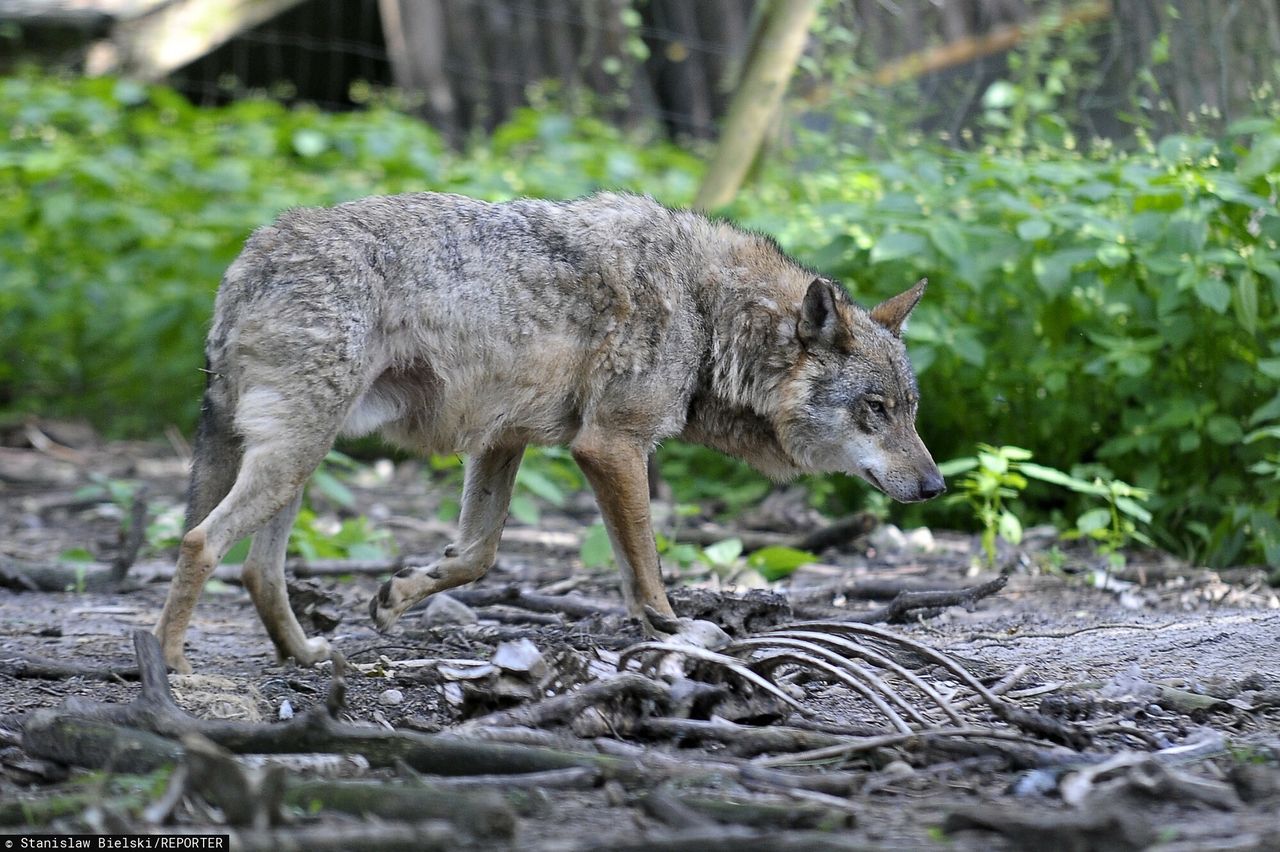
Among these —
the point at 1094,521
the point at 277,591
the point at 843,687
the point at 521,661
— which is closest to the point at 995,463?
the point at 1094,521

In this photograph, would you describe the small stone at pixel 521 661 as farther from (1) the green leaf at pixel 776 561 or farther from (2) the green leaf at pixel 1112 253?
(2) the green leaf at pixel 1112 253

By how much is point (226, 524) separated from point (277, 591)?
1.81 feet

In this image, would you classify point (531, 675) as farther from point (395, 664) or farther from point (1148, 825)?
point (1148, 825)

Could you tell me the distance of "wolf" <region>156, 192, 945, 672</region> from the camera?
461 cm

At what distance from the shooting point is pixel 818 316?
5.50 metres

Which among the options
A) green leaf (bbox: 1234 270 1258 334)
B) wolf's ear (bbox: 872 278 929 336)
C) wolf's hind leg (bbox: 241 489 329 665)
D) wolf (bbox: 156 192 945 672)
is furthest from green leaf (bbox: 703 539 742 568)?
green leaf (bbox: 1234 270 1258 334)

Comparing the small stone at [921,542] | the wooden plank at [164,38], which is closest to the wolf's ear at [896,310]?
the small stone at [921,542]

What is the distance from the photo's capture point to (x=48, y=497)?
8695 mm

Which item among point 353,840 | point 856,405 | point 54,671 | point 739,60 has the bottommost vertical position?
point 54,671

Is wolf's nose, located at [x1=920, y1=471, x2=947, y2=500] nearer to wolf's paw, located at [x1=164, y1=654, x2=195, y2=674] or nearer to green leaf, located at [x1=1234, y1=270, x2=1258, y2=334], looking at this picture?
green leaf, located at [x1=1234, y1=270, x2=1258, y2=334]

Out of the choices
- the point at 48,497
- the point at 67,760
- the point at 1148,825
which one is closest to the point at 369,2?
the point at 48,497

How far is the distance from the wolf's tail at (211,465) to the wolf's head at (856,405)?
2.30 m

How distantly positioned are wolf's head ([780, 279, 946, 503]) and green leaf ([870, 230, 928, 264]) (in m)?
1.10

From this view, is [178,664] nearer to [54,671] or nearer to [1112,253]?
[54,671]
